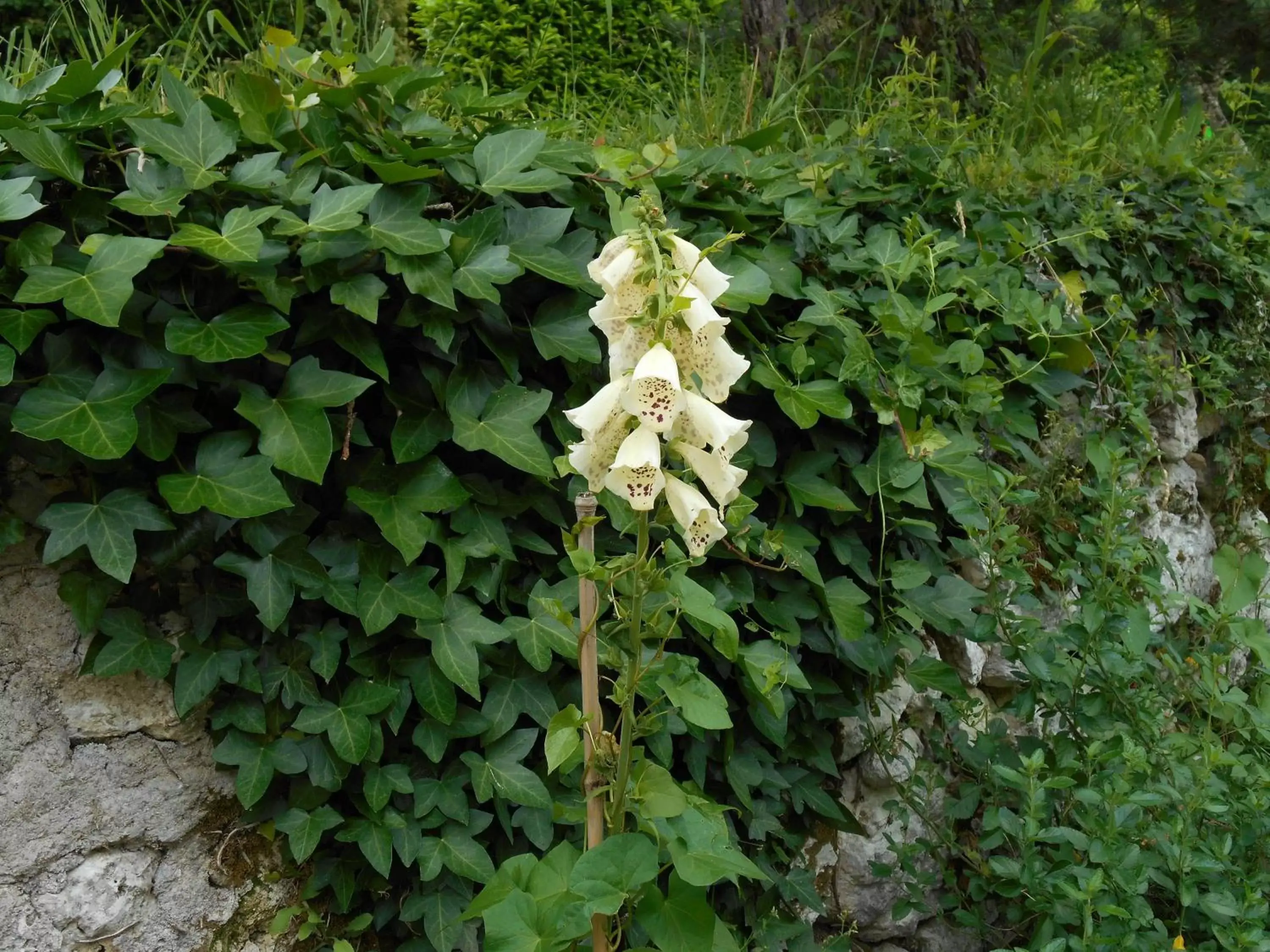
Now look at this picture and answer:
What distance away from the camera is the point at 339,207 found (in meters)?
1.61

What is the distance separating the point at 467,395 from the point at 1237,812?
1663 millimetres

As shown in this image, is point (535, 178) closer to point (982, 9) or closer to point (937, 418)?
point (937, 418)

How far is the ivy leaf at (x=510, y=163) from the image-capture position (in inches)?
69.7

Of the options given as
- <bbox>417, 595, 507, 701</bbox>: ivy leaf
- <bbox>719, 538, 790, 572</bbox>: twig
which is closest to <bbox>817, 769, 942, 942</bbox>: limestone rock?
<bbox>719, 538, 790, 572</bbox>: twig

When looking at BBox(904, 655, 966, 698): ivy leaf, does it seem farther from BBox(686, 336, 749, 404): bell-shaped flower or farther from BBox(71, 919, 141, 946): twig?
BBox(71, 919, 141, 946): twig

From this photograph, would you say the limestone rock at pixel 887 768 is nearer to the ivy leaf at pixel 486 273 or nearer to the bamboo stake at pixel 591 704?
the bamboo stake at pixel 591 704

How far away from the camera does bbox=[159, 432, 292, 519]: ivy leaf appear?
1.54 m

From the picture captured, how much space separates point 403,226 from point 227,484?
1.69 feet

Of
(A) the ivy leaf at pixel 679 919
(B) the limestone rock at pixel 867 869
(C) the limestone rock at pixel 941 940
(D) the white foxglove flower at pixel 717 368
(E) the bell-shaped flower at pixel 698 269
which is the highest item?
(E) the bell-shaped flower at pixel 698 269

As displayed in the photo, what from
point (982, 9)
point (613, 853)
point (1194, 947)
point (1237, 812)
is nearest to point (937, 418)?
point (1237, 812)

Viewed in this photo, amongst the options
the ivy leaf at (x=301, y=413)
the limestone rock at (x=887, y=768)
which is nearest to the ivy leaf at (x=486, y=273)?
the ivy leaf at (x=301, y=413)

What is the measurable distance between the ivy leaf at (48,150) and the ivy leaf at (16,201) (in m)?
0.02

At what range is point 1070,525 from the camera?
2.57 m

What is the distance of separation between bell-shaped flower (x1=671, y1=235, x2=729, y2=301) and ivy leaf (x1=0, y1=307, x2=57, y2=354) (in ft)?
3.01
